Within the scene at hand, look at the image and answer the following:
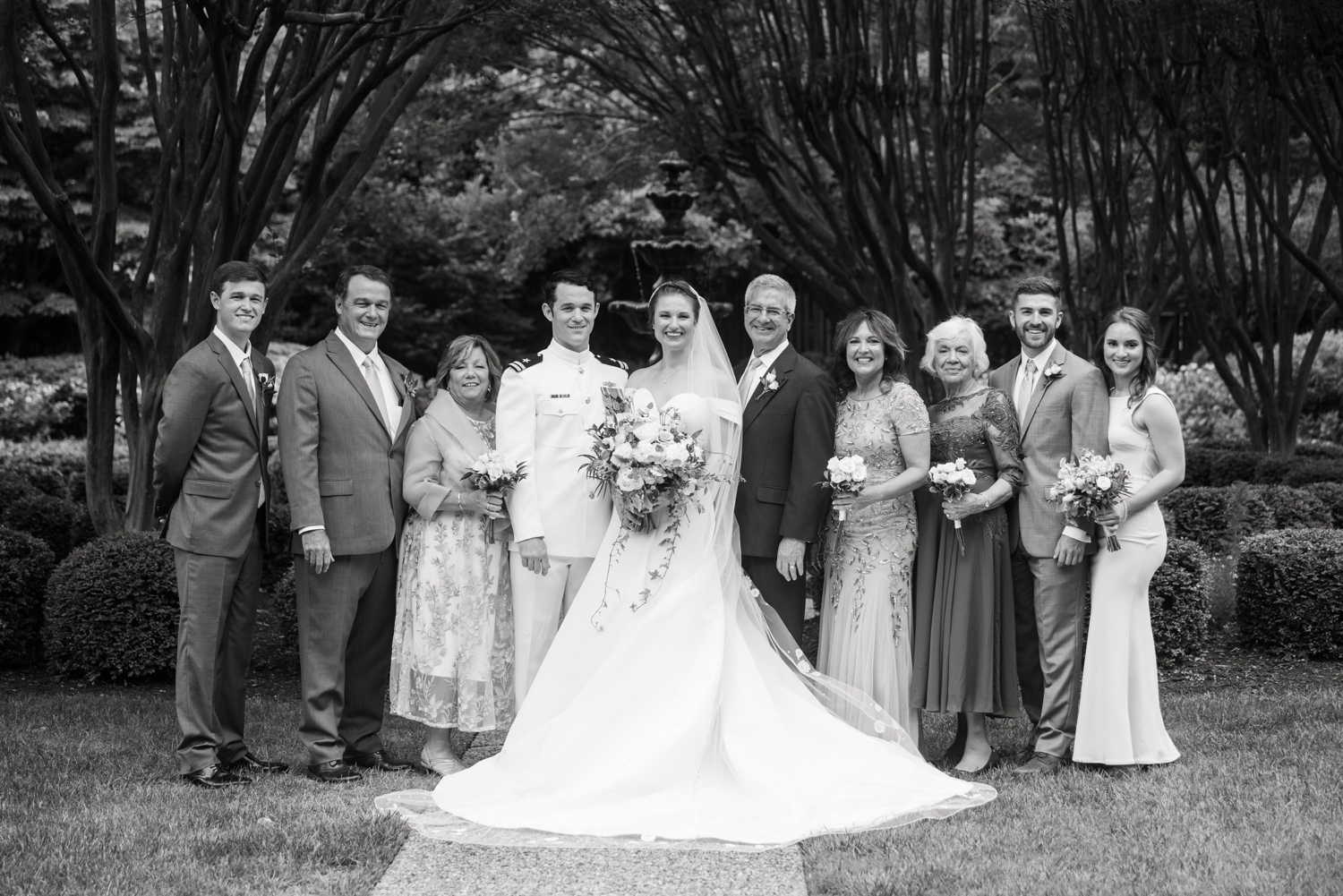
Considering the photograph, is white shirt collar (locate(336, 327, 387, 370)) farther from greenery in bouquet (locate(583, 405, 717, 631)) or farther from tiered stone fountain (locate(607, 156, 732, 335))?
tiered stone fountain (locate(607, 156, 732, 335))

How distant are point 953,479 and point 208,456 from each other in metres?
3.08

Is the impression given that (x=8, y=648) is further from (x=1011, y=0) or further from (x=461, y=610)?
(x=1011, y=0)

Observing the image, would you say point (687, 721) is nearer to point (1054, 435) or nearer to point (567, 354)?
point (567, 354)

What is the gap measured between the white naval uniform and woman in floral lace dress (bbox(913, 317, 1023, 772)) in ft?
4.73

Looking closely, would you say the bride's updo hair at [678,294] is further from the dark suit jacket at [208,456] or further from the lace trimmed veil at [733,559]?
the dark suit jacket at [208,456]

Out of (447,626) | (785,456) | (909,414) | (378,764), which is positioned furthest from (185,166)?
(909,414)

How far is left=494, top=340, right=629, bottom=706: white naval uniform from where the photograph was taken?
5.48 metres

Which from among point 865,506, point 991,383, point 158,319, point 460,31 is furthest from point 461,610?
point 460,31

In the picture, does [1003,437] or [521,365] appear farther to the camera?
[521,365]

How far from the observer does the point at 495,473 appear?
17.1ft

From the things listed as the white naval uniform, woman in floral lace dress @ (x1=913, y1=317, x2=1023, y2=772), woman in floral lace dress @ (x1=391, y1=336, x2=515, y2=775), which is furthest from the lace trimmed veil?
woman in floral lace dress @ (x1=391, y1=336, x2=515, y2=775)

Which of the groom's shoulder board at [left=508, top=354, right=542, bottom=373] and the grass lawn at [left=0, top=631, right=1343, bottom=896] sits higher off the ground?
the groom's shoulder board at [left=508, top=354, right=542, bottom=373]

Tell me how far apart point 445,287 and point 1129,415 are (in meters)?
19.7

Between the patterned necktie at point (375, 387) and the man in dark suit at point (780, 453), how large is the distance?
5.12 ft
